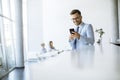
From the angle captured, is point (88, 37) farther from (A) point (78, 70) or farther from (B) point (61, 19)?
(B) point (61, 19)

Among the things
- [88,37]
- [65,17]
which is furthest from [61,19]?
[88,37]

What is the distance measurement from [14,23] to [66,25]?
2.84 meters

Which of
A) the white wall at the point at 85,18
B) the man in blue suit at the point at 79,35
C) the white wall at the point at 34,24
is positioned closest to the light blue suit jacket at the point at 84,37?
the man in blue suit at the point at 79,35

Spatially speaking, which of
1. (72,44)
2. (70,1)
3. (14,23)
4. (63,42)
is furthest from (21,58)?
(72,44)

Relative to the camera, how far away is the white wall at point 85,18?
9.88m

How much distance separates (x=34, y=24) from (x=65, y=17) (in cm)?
148

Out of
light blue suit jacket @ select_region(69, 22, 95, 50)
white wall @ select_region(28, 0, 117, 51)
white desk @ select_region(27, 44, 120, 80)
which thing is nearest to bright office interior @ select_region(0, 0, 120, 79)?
white wall @ select_region(28, 0, 117, 51)

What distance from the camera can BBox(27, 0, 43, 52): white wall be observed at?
10.1 meters

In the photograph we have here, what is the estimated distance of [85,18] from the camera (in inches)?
392

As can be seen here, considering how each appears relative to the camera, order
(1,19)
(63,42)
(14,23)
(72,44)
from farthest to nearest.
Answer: (63,42), (14,23), (1,19), (72,44)

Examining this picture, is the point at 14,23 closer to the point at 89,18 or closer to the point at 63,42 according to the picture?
the point at 63,42

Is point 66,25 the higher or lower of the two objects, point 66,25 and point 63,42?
the higher

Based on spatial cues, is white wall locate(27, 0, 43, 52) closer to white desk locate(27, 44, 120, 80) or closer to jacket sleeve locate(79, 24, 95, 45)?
jacket sleeve locate(79, 24, 95, 45)

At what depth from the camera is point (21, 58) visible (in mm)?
7820
